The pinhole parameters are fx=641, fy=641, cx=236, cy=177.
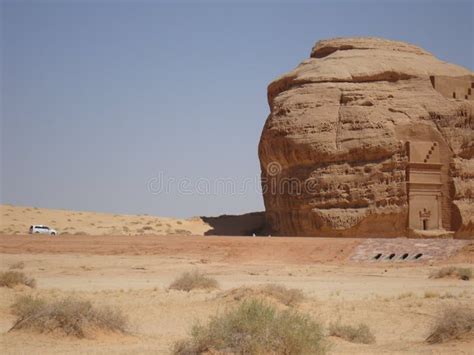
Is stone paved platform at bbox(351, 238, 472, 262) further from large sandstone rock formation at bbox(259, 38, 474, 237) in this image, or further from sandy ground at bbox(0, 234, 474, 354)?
large sandstone rock formation at bbox(259, 38, 474, 237)

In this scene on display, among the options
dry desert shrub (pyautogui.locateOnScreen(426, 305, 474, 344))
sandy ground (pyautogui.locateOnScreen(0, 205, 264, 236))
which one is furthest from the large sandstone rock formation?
dry desert shrub (pyautogui.locateOnScreen(426, 305, 474, 344))

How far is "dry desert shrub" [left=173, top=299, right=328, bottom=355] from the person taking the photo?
835cm

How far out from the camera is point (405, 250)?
26625 millimetres

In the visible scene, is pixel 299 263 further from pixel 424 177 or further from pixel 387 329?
pixel 387 329

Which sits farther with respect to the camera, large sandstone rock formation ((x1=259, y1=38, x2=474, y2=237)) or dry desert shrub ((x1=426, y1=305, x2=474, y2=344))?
large sandstone rock formation ((x1=259, y1=38, x2=474, y2=237))

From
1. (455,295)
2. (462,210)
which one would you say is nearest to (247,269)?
(455,295)

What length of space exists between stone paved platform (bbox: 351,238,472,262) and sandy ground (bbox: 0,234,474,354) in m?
0.53

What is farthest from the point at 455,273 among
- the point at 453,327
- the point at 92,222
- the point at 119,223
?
the point at 92,222

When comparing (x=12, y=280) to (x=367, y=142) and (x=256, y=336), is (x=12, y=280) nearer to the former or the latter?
(x=256, y=336)

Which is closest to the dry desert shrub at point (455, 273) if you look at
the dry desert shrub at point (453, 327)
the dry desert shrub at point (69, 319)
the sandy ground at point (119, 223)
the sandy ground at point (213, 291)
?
the sandy ground at point (213, 291)

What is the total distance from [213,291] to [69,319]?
271 inches

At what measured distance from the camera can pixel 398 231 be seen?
34688 mm

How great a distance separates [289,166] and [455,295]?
2252 centimetres

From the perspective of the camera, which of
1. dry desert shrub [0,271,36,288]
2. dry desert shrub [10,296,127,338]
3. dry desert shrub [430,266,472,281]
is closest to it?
dry desert shrub [10,296,127,338]
